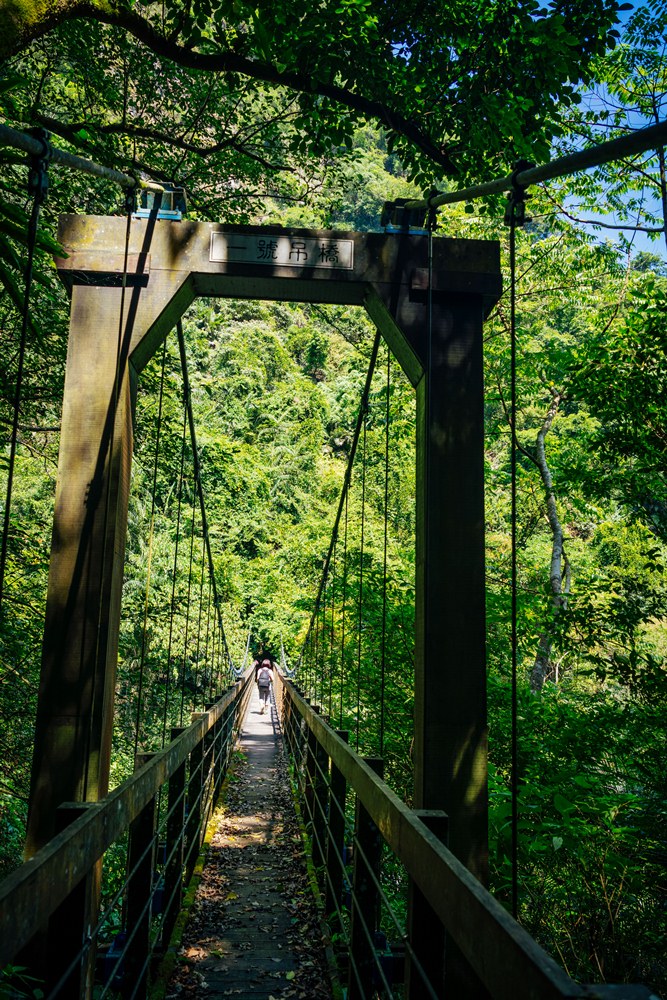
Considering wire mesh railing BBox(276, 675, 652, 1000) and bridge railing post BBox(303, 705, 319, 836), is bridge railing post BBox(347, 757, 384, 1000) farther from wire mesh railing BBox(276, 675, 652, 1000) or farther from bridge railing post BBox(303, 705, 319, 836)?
bridge railing post BBox(303, 705, 319, 836)

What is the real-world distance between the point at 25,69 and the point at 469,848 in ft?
18.0

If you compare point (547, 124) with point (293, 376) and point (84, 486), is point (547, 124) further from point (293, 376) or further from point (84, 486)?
point (293, 376)

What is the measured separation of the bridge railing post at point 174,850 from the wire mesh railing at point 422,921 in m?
0.49

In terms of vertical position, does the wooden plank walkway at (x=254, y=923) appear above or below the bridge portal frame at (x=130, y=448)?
→ below

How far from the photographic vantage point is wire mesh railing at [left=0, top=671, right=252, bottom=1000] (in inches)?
35.9

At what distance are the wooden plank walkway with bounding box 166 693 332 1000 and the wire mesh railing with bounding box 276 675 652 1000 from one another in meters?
0.15

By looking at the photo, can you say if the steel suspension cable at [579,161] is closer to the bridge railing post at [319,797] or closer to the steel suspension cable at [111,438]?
the steel suspension cable at [111,438]

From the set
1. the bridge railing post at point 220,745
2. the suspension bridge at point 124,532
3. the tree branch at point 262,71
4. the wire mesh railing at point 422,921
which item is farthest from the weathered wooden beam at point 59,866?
the bridge railing post at point 220,745

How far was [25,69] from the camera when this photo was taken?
5105 mm

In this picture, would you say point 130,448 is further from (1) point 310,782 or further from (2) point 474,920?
(1) point 310,782

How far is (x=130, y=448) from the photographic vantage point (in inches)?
93.0

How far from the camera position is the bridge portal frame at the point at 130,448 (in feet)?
6.79

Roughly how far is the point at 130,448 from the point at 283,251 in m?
0.79

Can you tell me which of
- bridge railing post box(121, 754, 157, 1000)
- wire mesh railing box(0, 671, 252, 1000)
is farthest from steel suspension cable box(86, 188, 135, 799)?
bridge railing post box(121, 754, 157, 1000)
